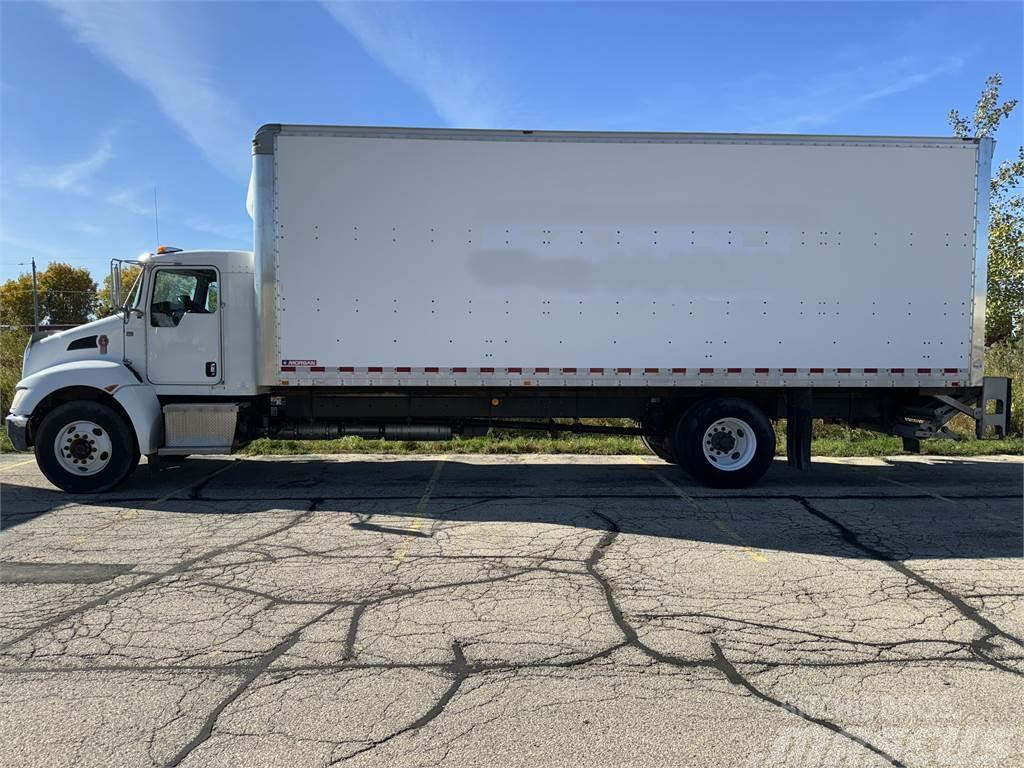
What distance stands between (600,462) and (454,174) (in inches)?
189

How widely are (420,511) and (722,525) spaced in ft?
9.79

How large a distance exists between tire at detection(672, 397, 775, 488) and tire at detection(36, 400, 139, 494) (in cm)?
646

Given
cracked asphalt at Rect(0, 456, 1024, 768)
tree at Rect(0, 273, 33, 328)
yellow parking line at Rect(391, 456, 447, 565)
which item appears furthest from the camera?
tree at Rect(0, 273, 33, 328)

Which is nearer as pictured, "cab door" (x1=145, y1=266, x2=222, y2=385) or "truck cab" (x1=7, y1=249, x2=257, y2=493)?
"truck cab" (x1=7, y1=249, x2=257, y2=493)

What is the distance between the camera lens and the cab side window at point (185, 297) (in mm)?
8352

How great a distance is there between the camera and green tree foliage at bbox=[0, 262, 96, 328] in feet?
165

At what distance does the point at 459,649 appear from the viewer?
3.86 meters

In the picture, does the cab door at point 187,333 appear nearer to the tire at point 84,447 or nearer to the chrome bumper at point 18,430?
the tire at point 84,447

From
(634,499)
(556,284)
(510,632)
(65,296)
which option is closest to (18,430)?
(556,284)

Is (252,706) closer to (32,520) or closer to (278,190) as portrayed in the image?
(32,520)

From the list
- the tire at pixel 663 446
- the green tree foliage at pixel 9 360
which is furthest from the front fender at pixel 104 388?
the green tree foliage at pixel 9 360

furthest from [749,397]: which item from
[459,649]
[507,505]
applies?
[459,649]

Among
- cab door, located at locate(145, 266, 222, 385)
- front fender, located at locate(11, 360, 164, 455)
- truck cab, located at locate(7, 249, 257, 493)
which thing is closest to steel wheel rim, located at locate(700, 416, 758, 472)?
truck cab, located at locate(7, 249, 257, 493)

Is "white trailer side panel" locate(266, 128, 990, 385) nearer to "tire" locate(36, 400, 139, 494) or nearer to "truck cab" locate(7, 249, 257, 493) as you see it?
"truck cab" locate(7, 249, 257, 493)
